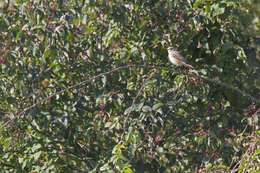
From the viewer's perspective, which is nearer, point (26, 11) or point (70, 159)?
point (26, 11)

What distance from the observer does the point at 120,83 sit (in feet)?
14.9

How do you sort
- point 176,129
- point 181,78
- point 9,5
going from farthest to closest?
point 176,129 → point 9,5 → point 181,78

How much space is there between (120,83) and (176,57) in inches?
24.0

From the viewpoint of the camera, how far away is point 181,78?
3998 millimetres

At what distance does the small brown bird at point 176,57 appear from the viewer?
427cm

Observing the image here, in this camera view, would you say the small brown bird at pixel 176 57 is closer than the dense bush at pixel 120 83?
No

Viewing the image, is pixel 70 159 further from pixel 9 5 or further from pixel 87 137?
pixel 9 5

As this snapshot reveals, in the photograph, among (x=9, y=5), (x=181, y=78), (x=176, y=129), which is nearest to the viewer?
(x=181, y=78)

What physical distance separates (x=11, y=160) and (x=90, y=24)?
1.53 metres

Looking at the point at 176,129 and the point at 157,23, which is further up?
the point at 157,23

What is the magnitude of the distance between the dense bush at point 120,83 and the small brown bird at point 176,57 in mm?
103

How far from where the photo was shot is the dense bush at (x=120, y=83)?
4.00 metres

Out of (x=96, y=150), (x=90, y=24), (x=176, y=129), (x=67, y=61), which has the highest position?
(x=90, y=24)

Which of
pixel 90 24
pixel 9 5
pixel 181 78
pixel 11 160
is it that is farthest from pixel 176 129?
pixel 9 5
